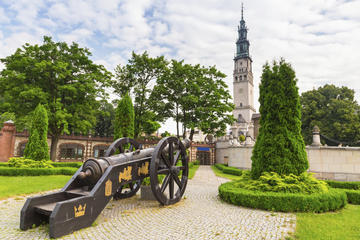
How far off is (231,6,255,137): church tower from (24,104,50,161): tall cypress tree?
69130 millimetres

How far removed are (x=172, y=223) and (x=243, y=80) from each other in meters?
81.3

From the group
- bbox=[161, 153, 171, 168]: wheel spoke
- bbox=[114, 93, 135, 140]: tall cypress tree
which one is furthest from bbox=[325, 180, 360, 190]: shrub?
bbox=[114, 93, 135, 140]: tall cypress tree

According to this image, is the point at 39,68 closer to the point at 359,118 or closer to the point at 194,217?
the point at 194,217

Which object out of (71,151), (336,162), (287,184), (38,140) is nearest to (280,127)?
(287,184)

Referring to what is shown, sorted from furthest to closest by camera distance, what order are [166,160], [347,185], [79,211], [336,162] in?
[336,162] → [347,185] → [166,160] → [79,211]

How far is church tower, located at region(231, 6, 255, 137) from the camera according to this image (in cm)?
7956

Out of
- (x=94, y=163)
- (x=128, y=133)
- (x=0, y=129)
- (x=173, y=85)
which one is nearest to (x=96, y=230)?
(x=94, y=163)

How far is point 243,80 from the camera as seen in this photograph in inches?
3196

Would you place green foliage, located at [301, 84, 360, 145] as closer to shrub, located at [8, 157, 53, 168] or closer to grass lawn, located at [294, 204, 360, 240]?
grass lawn, located at [294, 204, 360, 240]

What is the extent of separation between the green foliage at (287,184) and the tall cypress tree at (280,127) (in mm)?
311

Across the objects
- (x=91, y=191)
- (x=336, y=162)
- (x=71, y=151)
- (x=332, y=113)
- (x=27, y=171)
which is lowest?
(x=27, y=171)

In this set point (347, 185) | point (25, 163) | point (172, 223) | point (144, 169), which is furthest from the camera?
point (25, 163)

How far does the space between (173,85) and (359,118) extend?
2781 cm

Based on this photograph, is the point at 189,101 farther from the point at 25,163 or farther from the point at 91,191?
the point at 91,191
